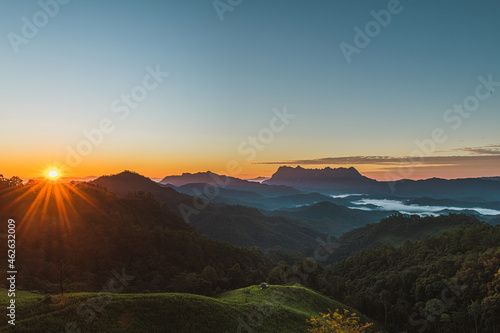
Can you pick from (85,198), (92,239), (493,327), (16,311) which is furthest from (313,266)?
(85,198)

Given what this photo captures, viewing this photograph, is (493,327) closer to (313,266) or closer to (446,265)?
(446,265)

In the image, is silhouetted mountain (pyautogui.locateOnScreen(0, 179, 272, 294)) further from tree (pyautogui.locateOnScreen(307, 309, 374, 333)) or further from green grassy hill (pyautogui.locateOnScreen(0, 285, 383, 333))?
tree (pyautogui.locateOnScreen(307, 309, 374, 333))

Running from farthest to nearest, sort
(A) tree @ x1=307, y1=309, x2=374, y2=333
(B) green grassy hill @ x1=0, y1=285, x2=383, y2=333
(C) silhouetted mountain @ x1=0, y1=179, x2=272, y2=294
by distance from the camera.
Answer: (C) silhouetted mountain @ x1=0, y1=179, x2=272, y2=294
(A) tree @ x1=307, y1=309, x2=374, y2=333
(B) green grassy hill @ x1=0, y1=285, x2=383, y2=333

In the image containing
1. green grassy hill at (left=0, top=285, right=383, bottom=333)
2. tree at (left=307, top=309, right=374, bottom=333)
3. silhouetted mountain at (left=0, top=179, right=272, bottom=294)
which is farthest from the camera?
silhouetted mountain at (left=0, top=179, right=272, bottom=294)

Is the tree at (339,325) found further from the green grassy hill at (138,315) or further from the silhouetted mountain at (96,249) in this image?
the silhouetted mountain at (96,249)

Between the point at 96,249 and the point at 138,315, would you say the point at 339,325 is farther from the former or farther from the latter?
the point at 96,249

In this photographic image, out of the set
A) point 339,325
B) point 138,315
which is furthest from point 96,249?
point 339,325

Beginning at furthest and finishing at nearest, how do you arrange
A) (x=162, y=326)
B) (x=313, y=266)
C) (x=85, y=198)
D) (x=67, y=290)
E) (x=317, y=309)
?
(x=85, y=198), (x=313, y=266), (x=317, y=309), (x=67, y=290), (x=162, y=326)

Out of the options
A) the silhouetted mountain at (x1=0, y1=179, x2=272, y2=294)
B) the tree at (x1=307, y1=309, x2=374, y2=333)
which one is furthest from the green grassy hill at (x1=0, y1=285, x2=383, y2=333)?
the silhouetted mountain at (x1=0, y1=179, x2=272, y2=294)
